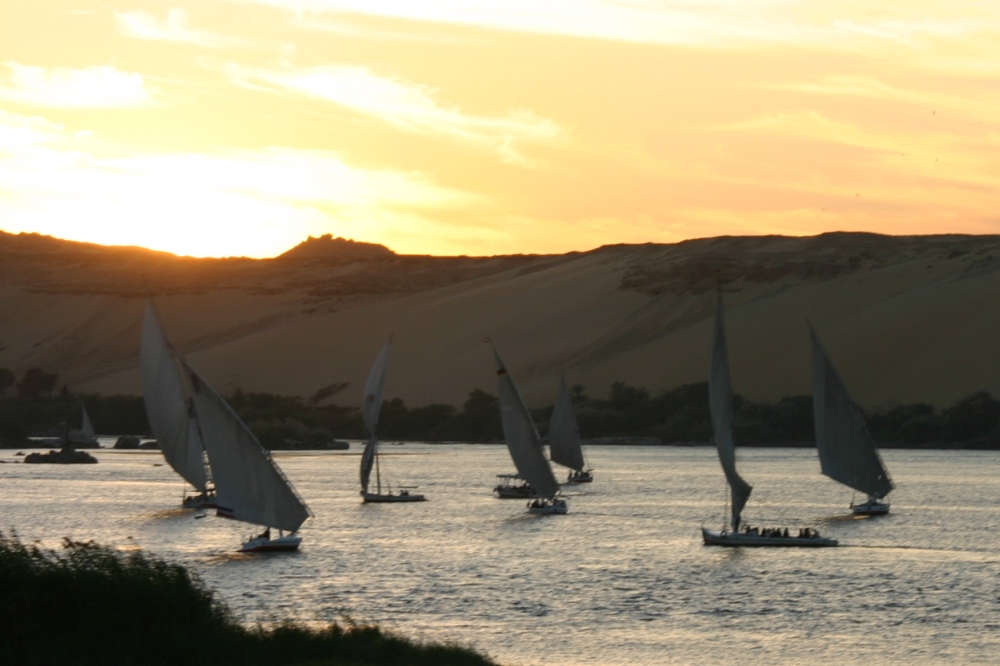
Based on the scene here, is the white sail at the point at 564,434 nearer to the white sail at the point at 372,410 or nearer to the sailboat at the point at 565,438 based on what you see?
the sailboat at the point at 565,438

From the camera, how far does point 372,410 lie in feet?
162

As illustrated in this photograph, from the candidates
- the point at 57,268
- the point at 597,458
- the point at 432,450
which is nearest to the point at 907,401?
the point at 597,458

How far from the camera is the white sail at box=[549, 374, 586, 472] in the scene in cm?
5653

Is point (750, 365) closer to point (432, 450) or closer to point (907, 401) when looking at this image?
point (907, 401)

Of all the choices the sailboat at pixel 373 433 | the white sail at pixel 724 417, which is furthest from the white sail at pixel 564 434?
the white sail at pixel 724 417

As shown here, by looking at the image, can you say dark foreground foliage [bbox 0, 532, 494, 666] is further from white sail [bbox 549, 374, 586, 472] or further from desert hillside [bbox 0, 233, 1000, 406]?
desert hillside [bbox 0, 233, 1000, 406]

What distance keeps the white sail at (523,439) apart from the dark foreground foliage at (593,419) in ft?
123

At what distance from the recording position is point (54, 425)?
98625 mm

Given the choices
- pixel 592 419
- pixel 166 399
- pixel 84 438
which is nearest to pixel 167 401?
pixel 166 399

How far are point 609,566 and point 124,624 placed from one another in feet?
58.5

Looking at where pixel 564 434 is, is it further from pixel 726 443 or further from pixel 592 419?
pixel 592 419

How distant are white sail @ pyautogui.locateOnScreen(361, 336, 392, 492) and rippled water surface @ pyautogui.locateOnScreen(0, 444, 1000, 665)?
4.47ft

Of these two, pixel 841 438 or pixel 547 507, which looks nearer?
pixel 841 438

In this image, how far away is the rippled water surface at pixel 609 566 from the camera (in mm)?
24672
